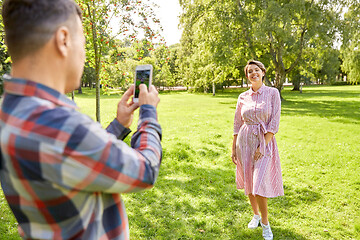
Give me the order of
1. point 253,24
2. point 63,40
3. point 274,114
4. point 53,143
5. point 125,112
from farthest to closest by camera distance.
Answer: point 253,24 → point 274,114 → point 125,112 → point 63,40 → point 53,143

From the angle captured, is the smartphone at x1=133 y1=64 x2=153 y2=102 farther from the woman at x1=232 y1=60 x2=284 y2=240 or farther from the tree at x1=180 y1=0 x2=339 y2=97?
the tree at x1=180 y1=0 x2=339 y2=97

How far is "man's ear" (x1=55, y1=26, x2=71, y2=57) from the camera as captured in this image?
0.99 meters

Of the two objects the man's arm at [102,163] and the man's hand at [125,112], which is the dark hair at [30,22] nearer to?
the man's arm at [102,163]

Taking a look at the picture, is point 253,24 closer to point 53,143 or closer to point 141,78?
point 141,78

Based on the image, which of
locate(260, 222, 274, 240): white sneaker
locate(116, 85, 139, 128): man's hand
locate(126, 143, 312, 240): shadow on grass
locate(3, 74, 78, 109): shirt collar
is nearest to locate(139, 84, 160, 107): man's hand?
locate(116, 85, 139, 128): man's hand

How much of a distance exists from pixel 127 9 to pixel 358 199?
737 centimetres

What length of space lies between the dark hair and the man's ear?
2cm

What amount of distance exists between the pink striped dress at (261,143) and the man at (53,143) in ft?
10.6

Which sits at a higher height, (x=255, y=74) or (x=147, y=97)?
(x=255, y=74)

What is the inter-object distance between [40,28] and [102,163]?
53cm

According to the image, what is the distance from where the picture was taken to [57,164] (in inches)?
34.9

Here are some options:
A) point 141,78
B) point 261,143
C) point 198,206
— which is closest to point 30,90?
point 141,78

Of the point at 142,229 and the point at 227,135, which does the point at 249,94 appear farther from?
the point at 227,135

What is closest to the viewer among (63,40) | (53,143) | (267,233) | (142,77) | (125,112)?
(53,143)
